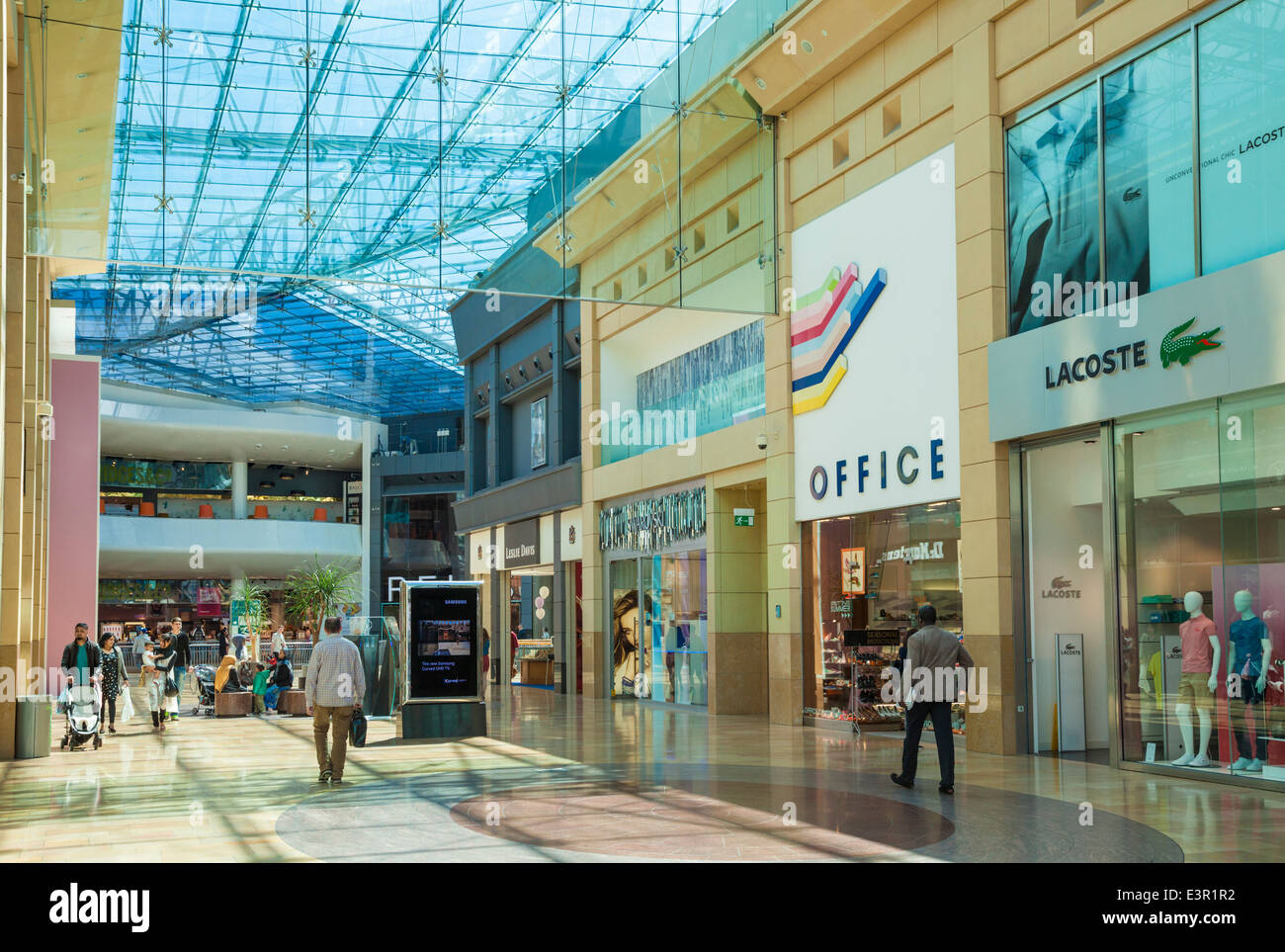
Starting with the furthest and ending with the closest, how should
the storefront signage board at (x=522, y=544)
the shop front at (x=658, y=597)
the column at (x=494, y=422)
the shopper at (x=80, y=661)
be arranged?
the column at (x=494, y=422) < the storefront signage board at (x=522, y=544) < the shop front at (x=658, y=597) < the shopper at (x=80, y=661)

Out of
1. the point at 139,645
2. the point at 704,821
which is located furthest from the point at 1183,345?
the point at 139,645

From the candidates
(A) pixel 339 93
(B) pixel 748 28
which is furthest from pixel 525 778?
(B) pixel 748 28

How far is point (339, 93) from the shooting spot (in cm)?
1518

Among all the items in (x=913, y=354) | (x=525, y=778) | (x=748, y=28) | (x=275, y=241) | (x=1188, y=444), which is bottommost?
(x=525, y=778)

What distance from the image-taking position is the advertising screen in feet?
49.5

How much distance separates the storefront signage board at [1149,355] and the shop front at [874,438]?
1230mm

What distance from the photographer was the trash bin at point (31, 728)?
547 inches

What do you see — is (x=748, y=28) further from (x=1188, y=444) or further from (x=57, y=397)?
(x=57, y=397)

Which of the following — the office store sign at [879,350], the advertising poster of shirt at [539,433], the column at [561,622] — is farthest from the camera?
the advertising poster of shirt at [539,433]

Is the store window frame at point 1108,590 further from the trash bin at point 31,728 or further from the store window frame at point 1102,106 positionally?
the trash bin at point 31,728

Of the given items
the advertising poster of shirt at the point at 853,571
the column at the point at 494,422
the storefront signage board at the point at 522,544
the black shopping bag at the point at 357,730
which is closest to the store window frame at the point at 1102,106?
the advertising poster of shirt at the point at 853,571

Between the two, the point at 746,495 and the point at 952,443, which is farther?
the point at 746,495
